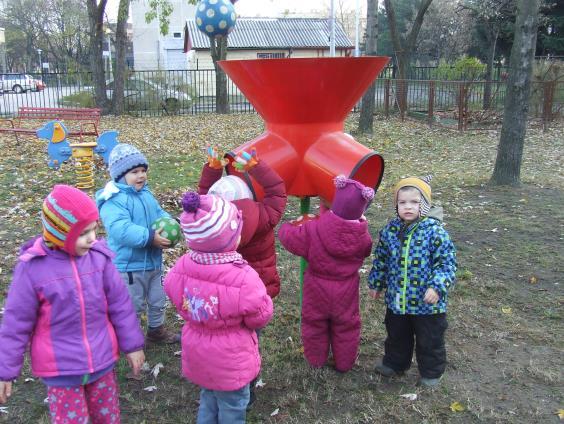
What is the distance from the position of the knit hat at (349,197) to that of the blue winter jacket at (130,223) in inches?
45.2

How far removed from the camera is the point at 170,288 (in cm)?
242

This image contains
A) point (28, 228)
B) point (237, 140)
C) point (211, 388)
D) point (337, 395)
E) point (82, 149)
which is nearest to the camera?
point (211, 388)

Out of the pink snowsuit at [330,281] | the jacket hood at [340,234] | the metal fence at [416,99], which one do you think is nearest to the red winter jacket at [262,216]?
the pink snowsuit at [330,281]

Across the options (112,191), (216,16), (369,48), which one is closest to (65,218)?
(112,191)

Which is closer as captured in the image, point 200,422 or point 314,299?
point 200,422

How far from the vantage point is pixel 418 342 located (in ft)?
10.3

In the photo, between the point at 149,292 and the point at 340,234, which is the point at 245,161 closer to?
the point at 340,234

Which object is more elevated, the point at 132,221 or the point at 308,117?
the point at 308,117

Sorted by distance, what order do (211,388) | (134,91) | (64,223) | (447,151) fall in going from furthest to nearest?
(134,91), (447,151), (211,388), (64,223)

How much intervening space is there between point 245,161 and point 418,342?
1.49m

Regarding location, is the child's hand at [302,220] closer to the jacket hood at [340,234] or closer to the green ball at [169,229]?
the jacket hood at [340,234]

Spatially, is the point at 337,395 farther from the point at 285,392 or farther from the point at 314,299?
the point at 314,299

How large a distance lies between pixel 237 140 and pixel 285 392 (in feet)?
35.2

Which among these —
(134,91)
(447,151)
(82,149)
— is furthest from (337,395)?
(134,91)
